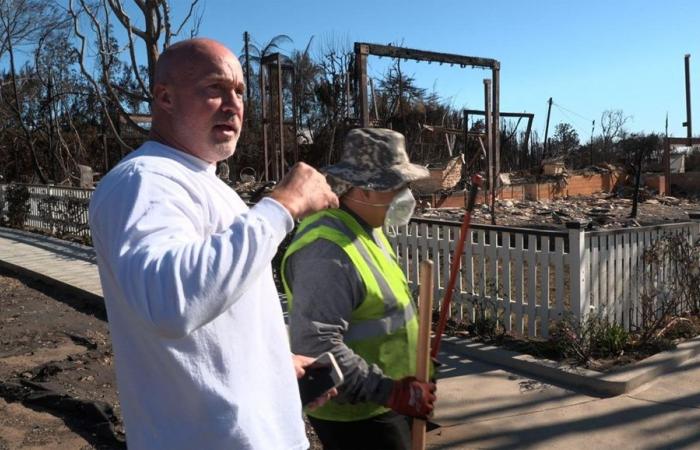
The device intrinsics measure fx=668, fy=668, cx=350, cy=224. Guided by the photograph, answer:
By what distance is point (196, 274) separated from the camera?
1.20 m

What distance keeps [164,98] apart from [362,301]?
0.99 m

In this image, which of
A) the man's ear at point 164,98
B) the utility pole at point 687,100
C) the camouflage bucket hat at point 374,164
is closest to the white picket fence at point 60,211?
the camouflage bucket hat at point 374,164

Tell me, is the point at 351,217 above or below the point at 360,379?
above

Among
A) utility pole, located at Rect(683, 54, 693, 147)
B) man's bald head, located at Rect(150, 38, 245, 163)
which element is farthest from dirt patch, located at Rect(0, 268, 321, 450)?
utility pole, located at Rect(683, 54, 693, 147)

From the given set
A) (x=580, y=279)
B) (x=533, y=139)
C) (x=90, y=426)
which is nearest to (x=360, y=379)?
(x=90, y=426)

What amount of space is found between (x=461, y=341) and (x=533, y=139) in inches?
1163

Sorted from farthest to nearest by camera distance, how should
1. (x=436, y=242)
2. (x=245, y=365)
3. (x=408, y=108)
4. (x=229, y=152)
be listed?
(x=408, y=108), (x=436, y=242), (x=229, y=152), (x=245, y=365)

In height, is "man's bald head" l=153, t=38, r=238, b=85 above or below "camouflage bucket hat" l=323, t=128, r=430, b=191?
above

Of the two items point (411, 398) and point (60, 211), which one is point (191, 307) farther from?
point (60, 211)

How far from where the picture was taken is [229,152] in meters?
1.59

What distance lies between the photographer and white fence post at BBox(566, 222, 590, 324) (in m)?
5.54

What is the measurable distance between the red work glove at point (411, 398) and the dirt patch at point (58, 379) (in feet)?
6.63

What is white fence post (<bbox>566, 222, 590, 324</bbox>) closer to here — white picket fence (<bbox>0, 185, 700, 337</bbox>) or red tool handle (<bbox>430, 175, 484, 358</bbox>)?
white picket fence (<bbox>0, 185, 700, 337</bbox>)

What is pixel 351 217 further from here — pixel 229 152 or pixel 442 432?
pixel 442 432
